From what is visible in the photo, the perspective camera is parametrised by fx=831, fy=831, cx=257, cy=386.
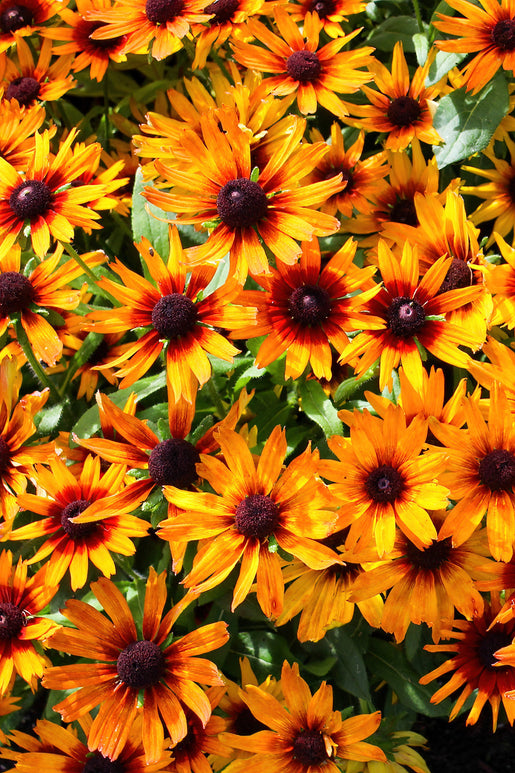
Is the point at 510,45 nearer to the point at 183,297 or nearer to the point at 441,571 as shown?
the point at 183,297

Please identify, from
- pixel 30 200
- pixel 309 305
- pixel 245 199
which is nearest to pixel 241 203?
pixel 245 199

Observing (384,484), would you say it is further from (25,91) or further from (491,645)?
(25,91)

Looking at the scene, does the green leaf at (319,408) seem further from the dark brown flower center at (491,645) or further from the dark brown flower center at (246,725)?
the dark brown flower center at (246,725)

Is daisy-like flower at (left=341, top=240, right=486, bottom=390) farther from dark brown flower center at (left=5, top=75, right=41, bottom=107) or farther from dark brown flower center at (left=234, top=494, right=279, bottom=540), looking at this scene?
dark brown flower center at (left=5, top=75, right=41, bottom=107)

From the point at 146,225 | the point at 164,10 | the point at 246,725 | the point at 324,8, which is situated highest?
the point at 324,8

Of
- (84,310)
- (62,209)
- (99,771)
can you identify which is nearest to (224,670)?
(99,771)

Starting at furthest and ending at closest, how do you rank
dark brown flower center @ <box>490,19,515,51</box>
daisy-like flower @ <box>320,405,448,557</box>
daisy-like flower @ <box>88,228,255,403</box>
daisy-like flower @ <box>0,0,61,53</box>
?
daisy-like flower @ <box>0,0,61,53</box> → dark brown flower center @ <box>490,19,515,51</box> → daisy-like flower @ <box>88,228,255,403</box> → daisy-like flower @ <box>320,405,448,557</box>

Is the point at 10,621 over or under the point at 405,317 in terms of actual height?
under

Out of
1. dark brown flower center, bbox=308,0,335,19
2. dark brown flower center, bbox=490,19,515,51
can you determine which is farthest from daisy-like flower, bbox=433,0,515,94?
dark brown flower center, bbox=308,0,335,19
